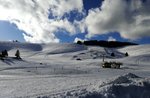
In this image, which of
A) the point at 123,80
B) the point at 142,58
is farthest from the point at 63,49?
the point at 123,80

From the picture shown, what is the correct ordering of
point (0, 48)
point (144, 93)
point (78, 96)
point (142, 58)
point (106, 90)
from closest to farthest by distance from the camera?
1. point (78, 96)
2. point (106, 90)
3. point (144, 93)
4. point (142, 58)
5. point (0, 48)

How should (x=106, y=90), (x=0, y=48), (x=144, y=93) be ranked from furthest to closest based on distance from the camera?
1. (x=0, y=48)
2. (x=144, y=93)
3. (x=106, y=90)

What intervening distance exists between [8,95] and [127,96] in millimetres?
7949

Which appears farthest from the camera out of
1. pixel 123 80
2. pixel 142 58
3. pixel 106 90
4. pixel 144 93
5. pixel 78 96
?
pixel 142 58

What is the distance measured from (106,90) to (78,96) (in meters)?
2.18

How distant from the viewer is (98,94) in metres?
18.4

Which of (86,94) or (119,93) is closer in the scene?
(86,94)

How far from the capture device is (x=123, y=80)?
25250mm

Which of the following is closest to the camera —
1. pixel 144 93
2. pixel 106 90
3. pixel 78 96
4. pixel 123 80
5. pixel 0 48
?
pixel 78 96

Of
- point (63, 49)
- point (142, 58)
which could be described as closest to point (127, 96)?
point (142, 58)

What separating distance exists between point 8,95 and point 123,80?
9.24 m

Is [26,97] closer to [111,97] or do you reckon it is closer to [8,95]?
[8,95]

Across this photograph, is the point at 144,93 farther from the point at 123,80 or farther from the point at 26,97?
the point at 26,97

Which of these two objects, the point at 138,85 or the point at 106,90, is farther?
the point at 138,85
